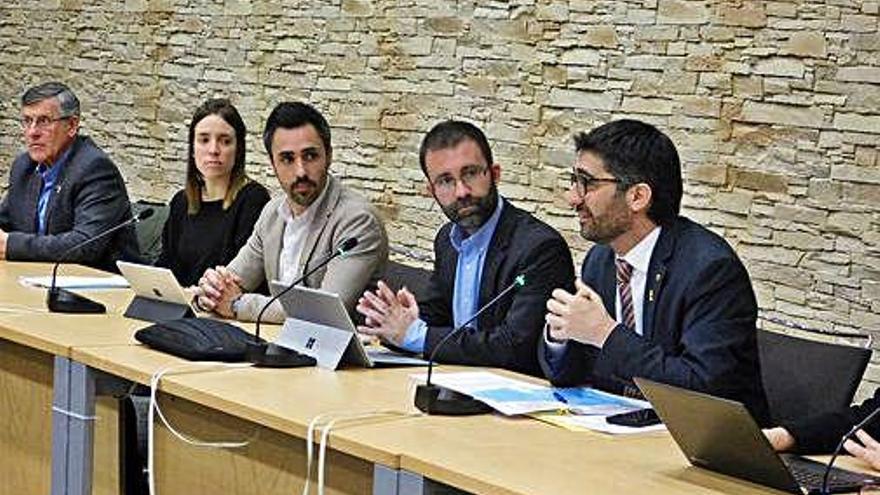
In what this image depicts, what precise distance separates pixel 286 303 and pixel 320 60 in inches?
94.0

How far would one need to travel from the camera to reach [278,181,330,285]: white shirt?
13.8 ft

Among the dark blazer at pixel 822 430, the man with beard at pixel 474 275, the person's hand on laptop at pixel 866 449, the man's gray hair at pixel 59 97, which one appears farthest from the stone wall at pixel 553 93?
the person's hand on laptop at pixel 866 449

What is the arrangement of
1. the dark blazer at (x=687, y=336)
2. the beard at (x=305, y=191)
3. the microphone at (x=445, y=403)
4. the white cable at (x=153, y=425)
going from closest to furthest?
the microphone at (x=445, y=403) → the dark blazer at (x=687, y=336) → the white cable at (x=153, y=425) → the beard at (x=305, y=191)

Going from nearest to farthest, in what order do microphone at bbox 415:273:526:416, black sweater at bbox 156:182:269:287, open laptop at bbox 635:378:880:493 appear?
open laptop at bbox 635:378:880:493
microphone at bbox 415:273:526:416
black sweater at bbox 156:182:269:287

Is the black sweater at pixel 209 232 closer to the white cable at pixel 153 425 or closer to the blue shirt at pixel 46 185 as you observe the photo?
the blue shirt at pixel 46 185

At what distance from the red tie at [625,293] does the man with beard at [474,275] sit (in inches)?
12.4

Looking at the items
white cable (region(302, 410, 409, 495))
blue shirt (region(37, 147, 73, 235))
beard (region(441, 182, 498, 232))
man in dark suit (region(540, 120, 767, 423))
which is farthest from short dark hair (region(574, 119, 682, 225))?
blue shirt (region(37, 147, 73, 235))

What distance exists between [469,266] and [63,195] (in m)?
1.86

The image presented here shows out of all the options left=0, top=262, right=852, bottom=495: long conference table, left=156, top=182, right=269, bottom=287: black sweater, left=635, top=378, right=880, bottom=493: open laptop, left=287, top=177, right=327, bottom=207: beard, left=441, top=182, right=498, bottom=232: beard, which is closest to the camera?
left=635, top=378, right=880, bottom=493: open laptop

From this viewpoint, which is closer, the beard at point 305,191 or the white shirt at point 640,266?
the white shirt at point 640,266

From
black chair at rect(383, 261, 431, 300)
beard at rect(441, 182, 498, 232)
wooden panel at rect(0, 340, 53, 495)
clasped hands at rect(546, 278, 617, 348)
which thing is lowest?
wooden panel at rect(0, 340, 53, 495)

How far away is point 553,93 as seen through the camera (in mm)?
4824

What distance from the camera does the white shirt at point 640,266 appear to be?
10.4 ft

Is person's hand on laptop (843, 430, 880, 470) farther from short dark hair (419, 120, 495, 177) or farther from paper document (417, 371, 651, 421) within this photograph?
short dark hair (419, 120, 495, 177)
